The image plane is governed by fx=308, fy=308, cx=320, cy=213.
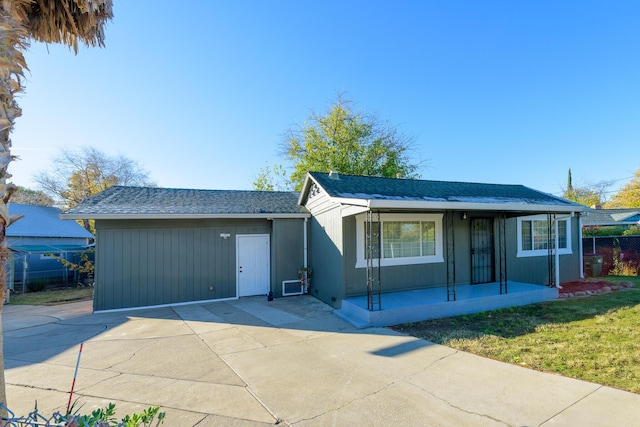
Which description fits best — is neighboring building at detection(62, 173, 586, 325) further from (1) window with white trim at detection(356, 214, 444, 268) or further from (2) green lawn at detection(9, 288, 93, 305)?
(2) green lawn at detection(9, 288, 93, 305)

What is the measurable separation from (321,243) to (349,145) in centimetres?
1401

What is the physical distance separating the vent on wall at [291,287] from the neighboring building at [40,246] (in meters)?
9.76

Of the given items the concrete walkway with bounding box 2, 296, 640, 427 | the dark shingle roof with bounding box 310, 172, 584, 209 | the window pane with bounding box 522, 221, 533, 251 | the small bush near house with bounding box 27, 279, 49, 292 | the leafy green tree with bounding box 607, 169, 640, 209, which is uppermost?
the leafy green tree with bounding box 607, 169, 640, 209

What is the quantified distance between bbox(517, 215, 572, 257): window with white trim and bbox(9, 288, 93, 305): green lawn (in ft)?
48.8

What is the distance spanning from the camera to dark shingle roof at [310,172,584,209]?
8.13 meters

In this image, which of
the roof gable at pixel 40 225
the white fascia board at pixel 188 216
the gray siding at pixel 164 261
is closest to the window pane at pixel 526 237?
the white fascia board at pixel 188 216

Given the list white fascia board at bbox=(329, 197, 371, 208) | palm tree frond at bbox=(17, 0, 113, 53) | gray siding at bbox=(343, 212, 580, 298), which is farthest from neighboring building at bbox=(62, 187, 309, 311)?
palm tree frond at bbox=(17, 0, 113, 53)

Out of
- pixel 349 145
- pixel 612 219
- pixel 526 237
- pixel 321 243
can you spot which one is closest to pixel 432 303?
pixel 321 243

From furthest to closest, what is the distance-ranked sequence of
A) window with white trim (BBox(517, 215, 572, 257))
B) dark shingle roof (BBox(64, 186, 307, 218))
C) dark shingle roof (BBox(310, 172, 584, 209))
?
window with white trim (BBox(517, 215, 572, 257)) < dark shingle roof (BBox(310, 172, 584, 209)) < dark shingle roof (BBox(64, 186, 307, 218))

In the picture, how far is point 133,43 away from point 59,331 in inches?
274

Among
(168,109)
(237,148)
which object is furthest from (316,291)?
(237,148)

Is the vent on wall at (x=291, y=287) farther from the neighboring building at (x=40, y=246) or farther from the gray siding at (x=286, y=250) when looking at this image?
the neighboring building at (x=40, y=246)

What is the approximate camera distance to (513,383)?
12.5ft

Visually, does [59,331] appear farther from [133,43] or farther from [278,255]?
[133,43]
